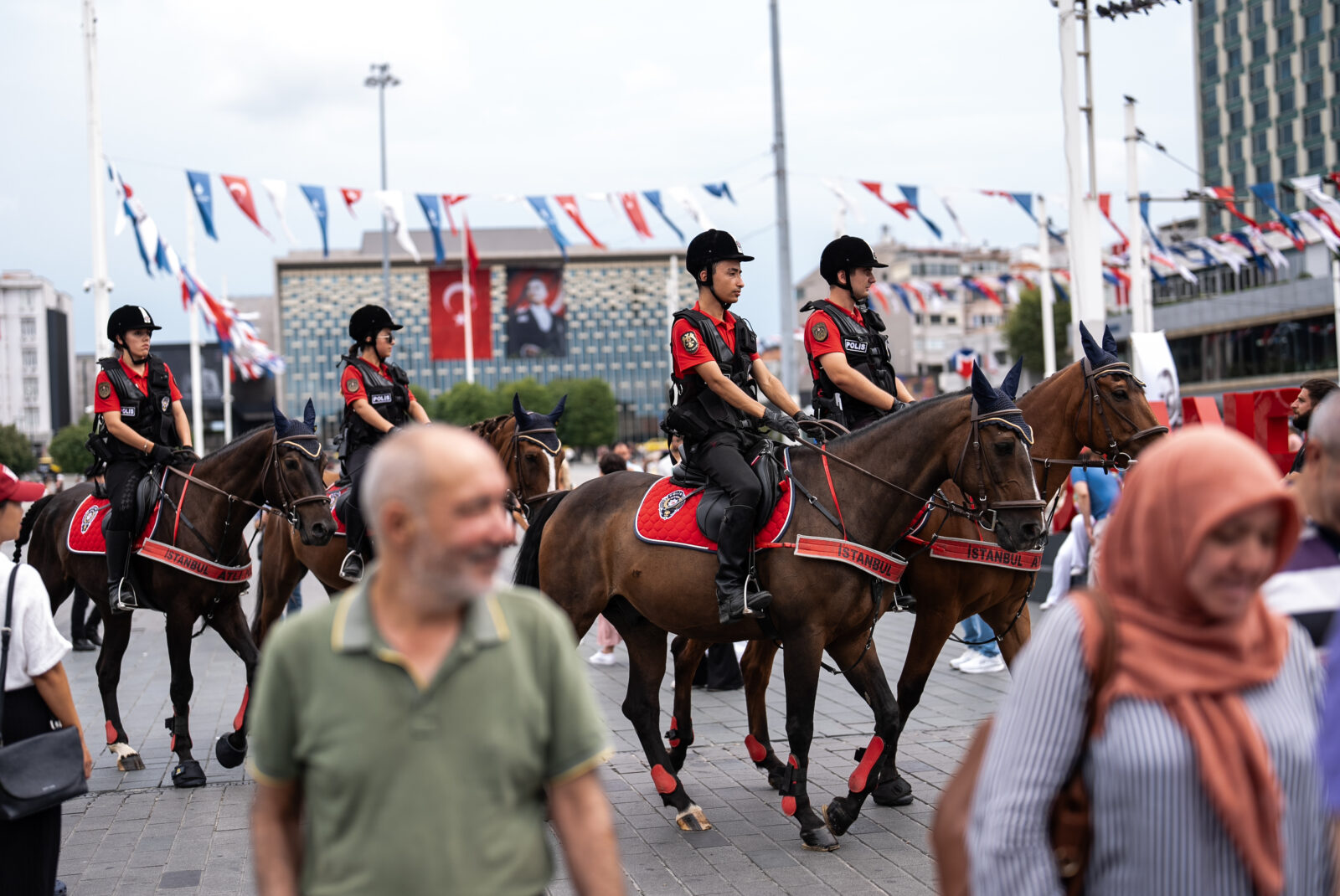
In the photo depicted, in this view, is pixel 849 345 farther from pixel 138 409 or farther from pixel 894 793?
pixel 138 409

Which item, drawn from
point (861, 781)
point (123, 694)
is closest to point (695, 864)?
point (861, 781)

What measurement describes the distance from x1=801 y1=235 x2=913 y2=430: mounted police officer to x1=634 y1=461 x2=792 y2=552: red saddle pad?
3.12ft

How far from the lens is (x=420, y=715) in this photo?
2.25 meters

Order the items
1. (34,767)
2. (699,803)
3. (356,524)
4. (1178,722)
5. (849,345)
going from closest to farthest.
Result: (1178,722) < (34,767) < (699,803) < (849,345) < (356,524)

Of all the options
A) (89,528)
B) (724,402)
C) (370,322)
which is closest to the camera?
(724,402)

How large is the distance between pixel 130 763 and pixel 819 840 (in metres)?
4.53

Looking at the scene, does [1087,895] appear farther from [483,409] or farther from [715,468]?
[483,409]

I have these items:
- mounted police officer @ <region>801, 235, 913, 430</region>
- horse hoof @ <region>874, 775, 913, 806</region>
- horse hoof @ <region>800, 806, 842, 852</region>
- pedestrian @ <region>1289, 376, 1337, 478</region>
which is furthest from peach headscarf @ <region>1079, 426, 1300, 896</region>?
pedestrian @ <region>1289, 376, 1337, 478</region>

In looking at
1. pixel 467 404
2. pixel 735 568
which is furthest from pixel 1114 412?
pixel 467 404

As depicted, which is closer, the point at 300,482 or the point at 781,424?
the point at 781,424

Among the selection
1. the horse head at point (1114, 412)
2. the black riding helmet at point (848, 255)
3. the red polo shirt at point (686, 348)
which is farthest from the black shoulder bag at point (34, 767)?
the horse head at point (1114, 412)

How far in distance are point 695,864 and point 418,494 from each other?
4156 millimetres

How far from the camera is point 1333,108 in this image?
79375mm

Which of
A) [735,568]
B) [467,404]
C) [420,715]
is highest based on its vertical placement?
[467,404]
